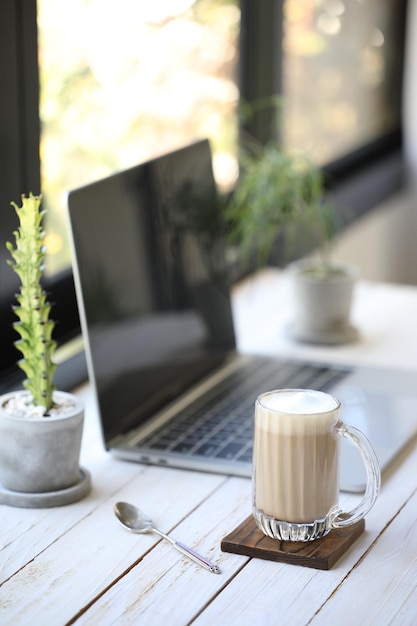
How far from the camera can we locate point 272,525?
0.97 metres

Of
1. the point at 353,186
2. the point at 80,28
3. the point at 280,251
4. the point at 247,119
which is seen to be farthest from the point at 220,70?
A: the point at 353,186

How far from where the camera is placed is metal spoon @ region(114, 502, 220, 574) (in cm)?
94

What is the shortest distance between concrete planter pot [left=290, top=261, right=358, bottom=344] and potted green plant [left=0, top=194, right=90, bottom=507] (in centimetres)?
59

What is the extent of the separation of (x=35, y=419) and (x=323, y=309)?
65cm

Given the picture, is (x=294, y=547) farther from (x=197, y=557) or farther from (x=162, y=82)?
(x=162, y=82)

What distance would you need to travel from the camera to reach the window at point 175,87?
54.6 inches

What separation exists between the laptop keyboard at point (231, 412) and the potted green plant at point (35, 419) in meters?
0.15

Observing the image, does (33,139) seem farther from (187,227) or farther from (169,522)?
(169,522)

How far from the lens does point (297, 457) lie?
3.09 feet

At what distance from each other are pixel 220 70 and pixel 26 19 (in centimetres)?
79

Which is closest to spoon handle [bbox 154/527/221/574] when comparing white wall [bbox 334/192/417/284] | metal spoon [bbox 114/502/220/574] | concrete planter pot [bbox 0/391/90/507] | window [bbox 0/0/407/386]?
metal spoon [bbox 114/502/220/574]

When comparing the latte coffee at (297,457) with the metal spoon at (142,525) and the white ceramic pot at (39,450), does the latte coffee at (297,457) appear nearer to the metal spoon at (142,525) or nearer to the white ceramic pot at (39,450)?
the metal spoon at (142,525)

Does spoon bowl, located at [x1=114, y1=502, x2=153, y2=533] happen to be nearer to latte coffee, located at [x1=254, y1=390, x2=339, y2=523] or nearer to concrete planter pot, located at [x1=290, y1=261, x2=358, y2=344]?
latte coffee, located at [x1=254, y1=390, x2=339, y2=523]

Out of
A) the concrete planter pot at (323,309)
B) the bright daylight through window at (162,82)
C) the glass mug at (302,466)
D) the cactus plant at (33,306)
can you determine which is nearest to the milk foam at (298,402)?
the glass mug at (302,466)
